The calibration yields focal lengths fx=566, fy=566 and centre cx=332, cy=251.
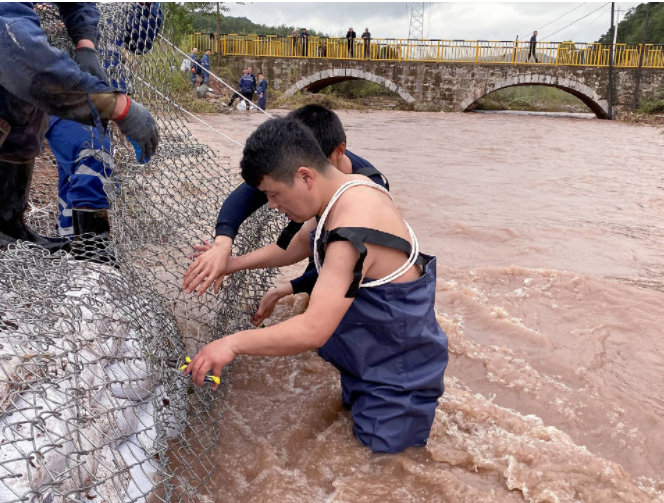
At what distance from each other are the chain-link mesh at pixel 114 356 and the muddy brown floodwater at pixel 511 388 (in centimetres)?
24

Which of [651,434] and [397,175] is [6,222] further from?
[397,175]

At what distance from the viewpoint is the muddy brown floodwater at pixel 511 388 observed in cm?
196

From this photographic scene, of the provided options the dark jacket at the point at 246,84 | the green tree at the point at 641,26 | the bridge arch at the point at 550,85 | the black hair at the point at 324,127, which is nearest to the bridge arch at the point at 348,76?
the bridge arch at the point at 550,85

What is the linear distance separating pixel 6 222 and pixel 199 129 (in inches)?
290

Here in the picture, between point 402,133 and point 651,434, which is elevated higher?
point 402,133

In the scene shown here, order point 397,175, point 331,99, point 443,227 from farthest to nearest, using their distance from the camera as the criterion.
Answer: point 331,99 → point 397,175 → point 443,227

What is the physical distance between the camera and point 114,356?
5.55 feet

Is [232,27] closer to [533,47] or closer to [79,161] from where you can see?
[533,47]

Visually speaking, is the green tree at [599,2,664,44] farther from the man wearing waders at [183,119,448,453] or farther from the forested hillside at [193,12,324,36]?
the man wearing waders at [183,119,448,453]

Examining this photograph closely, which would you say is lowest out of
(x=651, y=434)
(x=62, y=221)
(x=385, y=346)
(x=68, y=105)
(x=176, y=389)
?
(x=651, y=434)

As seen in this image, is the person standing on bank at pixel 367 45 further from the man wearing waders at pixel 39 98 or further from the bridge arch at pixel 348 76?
the man wearing waders at pixel 39 98

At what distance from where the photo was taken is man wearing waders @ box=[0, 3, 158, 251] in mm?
1918

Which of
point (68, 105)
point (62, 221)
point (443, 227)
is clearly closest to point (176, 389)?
point (68, 105)

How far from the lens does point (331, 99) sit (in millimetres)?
21500
